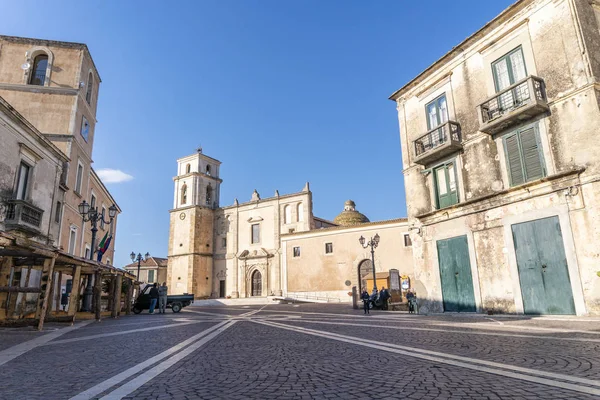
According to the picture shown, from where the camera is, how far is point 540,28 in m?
11.8

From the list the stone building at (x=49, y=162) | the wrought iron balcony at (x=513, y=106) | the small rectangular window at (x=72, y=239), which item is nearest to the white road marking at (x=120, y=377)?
the stone building at (x=49, y=162)

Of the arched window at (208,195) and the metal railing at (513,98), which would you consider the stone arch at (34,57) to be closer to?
the metal railing at (513,98)

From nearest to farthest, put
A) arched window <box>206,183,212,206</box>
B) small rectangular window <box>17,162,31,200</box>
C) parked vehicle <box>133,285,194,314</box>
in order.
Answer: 1. small rectangular window <box>17,162,31,200</box>
2. parked vehicle <box>133,285,194,314</box>
3. arched window <box>206,183,212,206</box>

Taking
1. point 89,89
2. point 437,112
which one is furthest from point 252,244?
point 437,112

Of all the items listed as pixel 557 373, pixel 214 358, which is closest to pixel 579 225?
pixel 557 373

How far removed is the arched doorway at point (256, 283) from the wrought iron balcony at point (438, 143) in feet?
106

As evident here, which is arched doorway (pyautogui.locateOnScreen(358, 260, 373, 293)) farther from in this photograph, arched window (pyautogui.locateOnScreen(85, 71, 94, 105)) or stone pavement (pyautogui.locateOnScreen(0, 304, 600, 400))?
stone pavement (pyautogui.locateOnScreen(0, 304, 600, 400))

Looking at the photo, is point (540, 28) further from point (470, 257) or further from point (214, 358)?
point (214, 358)

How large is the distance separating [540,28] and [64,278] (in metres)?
23.7

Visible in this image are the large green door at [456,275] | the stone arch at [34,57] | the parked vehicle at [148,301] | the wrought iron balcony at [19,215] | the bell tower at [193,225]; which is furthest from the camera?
the bell tower at [193,225]

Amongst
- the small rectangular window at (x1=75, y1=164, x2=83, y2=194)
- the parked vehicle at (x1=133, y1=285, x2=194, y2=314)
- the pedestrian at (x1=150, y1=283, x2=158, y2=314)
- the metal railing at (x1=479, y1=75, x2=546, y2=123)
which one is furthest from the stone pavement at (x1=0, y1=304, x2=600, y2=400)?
the parked vehicle at (x1=133, y1=285, x2=194, y2=314)

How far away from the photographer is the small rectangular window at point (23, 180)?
14798 mm

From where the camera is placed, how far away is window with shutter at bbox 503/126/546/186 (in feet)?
37.8

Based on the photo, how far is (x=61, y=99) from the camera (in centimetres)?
2008
